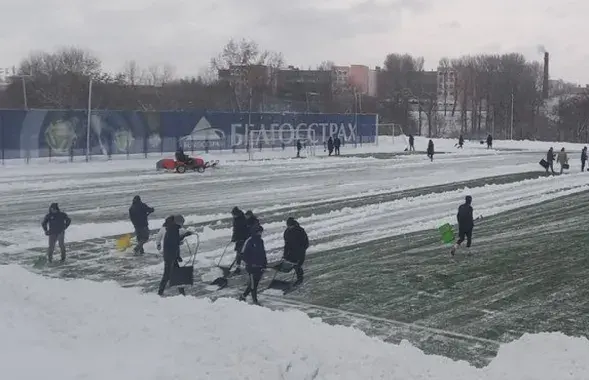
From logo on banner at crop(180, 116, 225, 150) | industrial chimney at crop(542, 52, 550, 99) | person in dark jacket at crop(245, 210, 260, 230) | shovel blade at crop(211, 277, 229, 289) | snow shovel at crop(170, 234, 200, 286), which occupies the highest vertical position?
industrial chimney at crop(542, 52, 550, 99)

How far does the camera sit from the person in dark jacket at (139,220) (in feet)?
54.6

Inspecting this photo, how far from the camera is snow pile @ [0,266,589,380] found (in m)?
8.52

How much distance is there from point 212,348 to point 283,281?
4.57 m

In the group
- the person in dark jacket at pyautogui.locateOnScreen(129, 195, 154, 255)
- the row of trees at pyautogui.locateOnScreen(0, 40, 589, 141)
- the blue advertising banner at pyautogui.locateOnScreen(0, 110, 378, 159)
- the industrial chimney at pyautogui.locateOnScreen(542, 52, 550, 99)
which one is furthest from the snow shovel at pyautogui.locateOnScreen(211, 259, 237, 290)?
the industrial chimney at pyautogui.locateOnScreen(542, 52, 550, 99)

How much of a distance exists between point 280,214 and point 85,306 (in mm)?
11858

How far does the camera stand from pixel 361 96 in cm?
11850

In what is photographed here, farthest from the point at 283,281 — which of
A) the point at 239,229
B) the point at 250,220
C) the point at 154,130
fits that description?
the point at 154,130

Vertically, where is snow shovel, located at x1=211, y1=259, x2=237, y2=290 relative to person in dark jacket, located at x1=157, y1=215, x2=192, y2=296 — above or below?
below

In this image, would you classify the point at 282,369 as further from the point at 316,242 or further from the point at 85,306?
the point at 316,242

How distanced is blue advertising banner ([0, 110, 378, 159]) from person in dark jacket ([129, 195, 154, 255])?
26849mm

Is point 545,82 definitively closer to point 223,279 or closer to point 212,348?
point 223,279

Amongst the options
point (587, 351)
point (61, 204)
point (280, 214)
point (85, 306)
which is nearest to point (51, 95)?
point (61, 204)

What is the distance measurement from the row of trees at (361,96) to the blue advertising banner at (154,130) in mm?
17195

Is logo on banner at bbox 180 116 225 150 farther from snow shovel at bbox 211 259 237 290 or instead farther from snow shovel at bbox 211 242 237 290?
snow shovel at bbox 211 259 237 290
